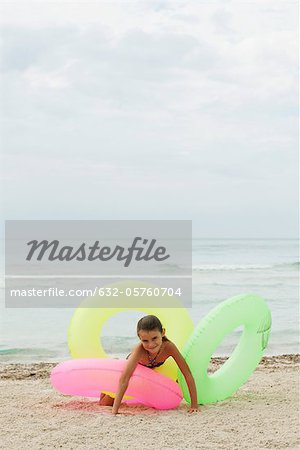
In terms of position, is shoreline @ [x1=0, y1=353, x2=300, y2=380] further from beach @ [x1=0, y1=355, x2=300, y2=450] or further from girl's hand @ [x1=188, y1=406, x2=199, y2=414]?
girl's hand @ [x1=188, y1=406, x2=199, y2=414]

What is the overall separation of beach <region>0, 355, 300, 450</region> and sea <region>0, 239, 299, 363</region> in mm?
2712

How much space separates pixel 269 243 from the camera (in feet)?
117

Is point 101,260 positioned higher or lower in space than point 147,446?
higher

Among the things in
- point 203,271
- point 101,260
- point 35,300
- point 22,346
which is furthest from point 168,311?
point 101,260

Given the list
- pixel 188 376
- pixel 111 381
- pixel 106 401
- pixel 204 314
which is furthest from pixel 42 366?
pixel 204 314

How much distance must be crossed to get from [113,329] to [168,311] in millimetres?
4980

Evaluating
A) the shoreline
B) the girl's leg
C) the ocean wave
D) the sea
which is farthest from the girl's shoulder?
the ocean wave

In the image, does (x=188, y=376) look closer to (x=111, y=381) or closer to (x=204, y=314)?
(x=111, y=381)

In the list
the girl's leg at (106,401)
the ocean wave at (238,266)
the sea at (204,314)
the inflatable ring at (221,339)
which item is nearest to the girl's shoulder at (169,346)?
the inflatable ring at (221,339)

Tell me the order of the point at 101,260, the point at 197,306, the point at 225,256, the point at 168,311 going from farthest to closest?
the point at 225,256 < the point at 101,260 < the point at 197,306 < the point at 168,311

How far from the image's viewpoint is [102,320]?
5.50 meters

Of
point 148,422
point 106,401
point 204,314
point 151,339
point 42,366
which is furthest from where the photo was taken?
point 204,314

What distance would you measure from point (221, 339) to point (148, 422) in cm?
94

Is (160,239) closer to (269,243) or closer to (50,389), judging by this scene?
(269,243)
